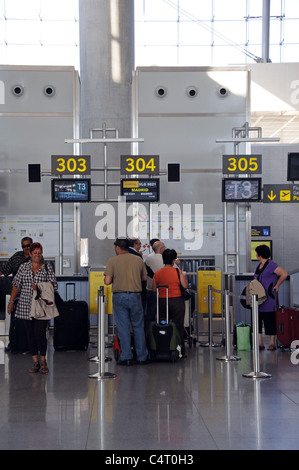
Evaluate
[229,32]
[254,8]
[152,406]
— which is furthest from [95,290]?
[254,8]

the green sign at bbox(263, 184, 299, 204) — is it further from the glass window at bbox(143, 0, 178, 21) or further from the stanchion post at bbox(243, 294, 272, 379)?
the glass window at bbox(143, 0, 178, 21)

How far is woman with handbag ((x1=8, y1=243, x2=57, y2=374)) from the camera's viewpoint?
858cm

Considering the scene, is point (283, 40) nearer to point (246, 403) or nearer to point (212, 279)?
point (212, 279)

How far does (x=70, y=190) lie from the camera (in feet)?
46.1

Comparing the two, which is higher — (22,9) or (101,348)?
(22,9)

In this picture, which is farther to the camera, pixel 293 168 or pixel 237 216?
pixel 293 168

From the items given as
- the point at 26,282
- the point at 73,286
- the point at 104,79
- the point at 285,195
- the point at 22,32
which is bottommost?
the point at 73,286

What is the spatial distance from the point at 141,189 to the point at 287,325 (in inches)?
196

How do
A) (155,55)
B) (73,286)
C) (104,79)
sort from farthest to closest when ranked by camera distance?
(155,55), (104,79), (73,286)

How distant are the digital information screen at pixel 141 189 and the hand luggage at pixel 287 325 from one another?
459cm

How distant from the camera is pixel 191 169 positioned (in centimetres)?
1505

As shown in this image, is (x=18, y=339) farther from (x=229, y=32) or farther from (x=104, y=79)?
(x=229, y=32)
